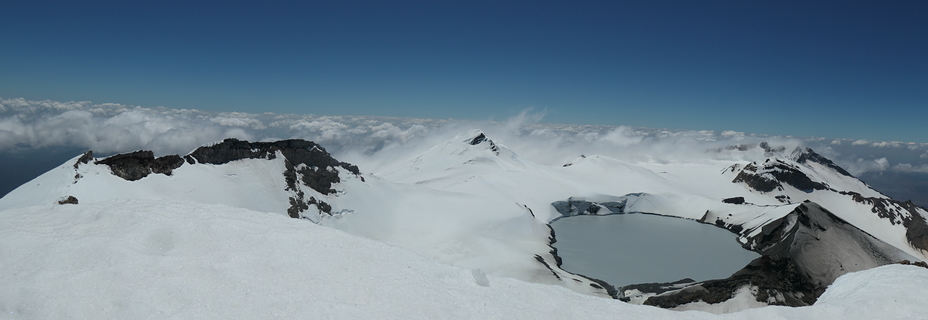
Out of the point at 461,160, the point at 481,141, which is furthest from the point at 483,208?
the point at 481,141

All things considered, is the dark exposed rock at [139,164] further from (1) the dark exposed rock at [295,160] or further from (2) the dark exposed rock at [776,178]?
(2) the dark exposed rock at [776,178]

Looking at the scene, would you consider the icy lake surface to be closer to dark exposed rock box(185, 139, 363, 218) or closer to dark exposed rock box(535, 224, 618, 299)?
dark exposed rock box(535, 224, 618, 299)

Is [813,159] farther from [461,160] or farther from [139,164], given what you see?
Answer: [139,164]

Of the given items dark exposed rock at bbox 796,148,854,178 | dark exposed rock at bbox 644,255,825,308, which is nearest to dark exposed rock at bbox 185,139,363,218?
dark exposed rock at bbox 644,255,825,308

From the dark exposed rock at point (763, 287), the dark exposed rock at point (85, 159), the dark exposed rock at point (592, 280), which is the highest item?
the dark exposed rock at point (85, 159)

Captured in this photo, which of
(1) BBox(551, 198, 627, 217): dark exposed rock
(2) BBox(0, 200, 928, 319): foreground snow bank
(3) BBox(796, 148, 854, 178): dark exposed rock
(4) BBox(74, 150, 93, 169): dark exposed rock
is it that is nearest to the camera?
(2) BBox(0, 200, 928, 319): foreground snow bank

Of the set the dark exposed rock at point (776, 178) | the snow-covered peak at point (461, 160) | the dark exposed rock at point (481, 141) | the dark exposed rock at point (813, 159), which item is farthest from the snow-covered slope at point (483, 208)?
the dark exposed rock at point (813, 159)
